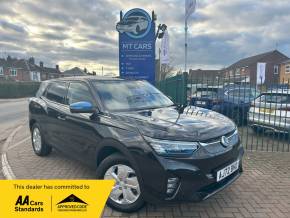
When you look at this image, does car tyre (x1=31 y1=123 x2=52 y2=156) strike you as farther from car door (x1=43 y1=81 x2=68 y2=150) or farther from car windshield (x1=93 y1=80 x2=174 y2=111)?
car windshield (x1=93 y1=80 x2=174 y2=111)

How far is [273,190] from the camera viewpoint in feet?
13.7

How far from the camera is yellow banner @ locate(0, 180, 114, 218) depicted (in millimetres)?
1827

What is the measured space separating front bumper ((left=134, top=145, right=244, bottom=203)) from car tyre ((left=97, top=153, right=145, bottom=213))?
0.20m

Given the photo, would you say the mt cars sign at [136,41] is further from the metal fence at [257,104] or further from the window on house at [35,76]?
the window on house at [35,76]

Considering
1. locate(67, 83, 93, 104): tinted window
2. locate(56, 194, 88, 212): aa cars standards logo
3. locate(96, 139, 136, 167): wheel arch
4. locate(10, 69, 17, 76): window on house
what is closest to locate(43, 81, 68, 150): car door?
locate(67, 83, 93, 104): tinted window

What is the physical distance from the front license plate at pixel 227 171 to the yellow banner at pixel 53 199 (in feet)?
5.92

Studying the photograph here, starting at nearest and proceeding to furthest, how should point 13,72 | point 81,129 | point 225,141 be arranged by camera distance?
point 225,141 < point 81,129 < point 13,72

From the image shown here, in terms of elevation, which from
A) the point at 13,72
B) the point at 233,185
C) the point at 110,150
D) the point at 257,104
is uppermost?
the point at 13,72

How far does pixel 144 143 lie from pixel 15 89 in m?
37.9

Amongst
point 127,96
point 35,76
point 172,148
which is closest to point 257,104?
point 127,96

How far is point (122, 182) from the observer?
3416 millimetres

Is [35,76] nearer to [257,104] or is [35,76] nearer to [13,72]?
[13,72]

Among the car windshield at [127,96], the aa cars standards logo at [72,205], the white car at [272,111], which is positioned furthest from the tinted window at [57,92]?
the white car at [272,111]

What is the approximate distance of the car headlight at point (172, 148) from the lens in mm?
3006
